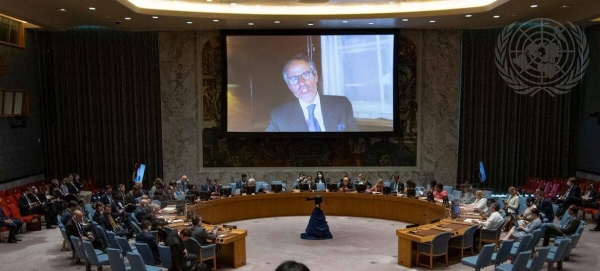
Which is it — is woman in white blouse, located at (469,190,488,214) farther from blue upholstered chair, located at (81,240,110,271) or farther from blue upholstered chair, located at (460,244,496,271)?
blue upholstered chair, located at (81,240,110,271)

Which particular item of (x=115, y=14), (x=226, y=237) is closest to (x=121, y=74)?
(x=115, y=14)

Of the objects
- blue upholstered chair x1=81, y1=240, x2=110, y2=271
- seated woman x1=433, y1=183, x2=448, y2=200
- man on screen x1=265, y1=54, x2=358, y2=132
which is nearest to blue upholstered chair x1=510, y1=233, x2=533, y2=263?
seated woman x1=433, y1=183, x2=448, y2=200

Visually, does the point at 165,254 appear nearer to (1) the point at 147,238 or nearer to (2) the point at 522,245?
(1) the point at 147,238

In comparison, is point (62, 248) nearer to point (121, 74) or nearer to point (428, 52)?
point (121, 74)

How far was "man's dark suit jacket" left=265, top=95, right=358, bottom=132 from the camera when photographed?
17672 millimetres

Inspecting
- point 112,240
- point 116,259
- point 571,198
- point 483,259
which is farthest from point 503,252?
point 112,240

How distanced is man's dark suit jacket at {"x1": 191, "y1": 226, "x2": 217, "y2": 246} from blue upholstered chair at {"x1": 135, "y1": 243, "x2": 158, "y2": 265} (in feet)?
2.69

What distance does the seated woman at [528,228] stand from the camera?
32.2 ft

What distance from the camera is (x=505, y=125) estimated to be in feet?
58.9

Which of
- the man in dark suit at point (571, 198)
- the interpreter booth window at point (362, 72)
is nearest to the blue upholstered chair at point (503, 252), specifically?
the man in dark suit at point (571, 198)

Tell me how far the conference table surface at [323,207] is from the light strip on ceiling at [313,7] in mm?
5292

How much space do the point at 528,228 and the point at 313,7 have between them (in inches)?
356

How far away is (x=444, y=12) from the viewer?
15.0m

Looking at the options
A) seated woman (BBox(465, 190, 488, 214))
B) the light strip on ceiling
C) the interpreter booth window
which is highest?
the light strip on ceiling
